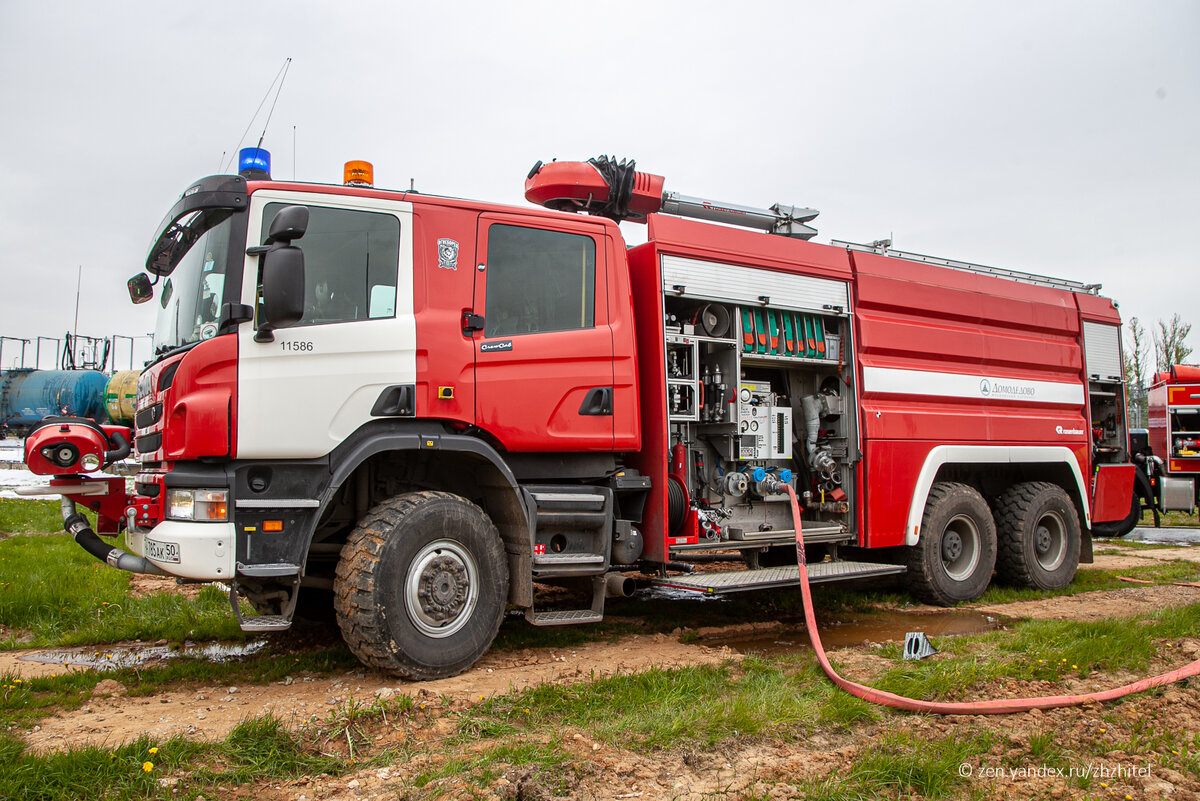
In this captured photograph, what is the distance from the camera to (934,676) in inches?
187

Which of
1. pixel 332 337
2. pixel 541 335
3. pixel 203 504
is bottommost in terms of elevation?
pixel 203 504

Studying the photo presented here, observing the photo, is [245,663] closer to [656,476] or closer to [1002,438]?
[656,476]

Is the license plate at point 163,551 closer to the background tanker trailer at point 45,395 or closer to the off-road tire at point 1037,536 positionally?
the off-road tire at point 1037,536

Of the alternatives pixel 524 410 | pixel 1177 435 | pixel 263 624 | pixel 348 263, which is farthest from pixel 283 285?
pixel 1177 435

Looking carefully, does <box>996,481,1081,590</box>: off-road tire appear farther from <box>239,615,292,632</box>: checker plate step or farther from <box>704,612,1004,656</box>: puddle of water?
<box>239,615,292,632</box>: checker plate step

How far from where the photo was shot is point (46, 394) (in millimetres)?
29484

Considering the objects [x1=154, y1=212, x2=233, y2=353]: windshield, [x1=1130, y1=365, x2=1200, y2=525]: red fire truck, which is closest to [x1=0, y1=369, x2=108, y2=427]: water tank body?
[x1=154, y1=212, x2=233, y2=353]: windshield

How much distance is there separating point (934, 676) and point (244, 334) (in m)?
4.19

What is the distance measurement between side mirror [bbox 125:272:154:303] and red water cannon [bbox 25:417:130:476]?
0.93 m

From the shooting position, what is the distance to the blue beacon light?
203 inches

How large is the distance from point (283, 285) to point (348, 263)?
581 millimetres

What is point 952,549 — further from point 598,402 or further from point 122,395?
point 122,395

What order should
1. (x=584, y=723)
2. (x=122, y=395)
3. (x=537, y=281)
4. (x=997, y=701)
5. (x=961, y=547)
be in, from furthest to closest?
(x=122, y=395), (x=961, y=547), (x=537, y=281), (x=997, y=701), (x=584, y=723)

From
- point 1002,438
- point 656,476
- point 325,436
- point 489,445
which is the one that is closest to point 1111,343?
point 1002,438
